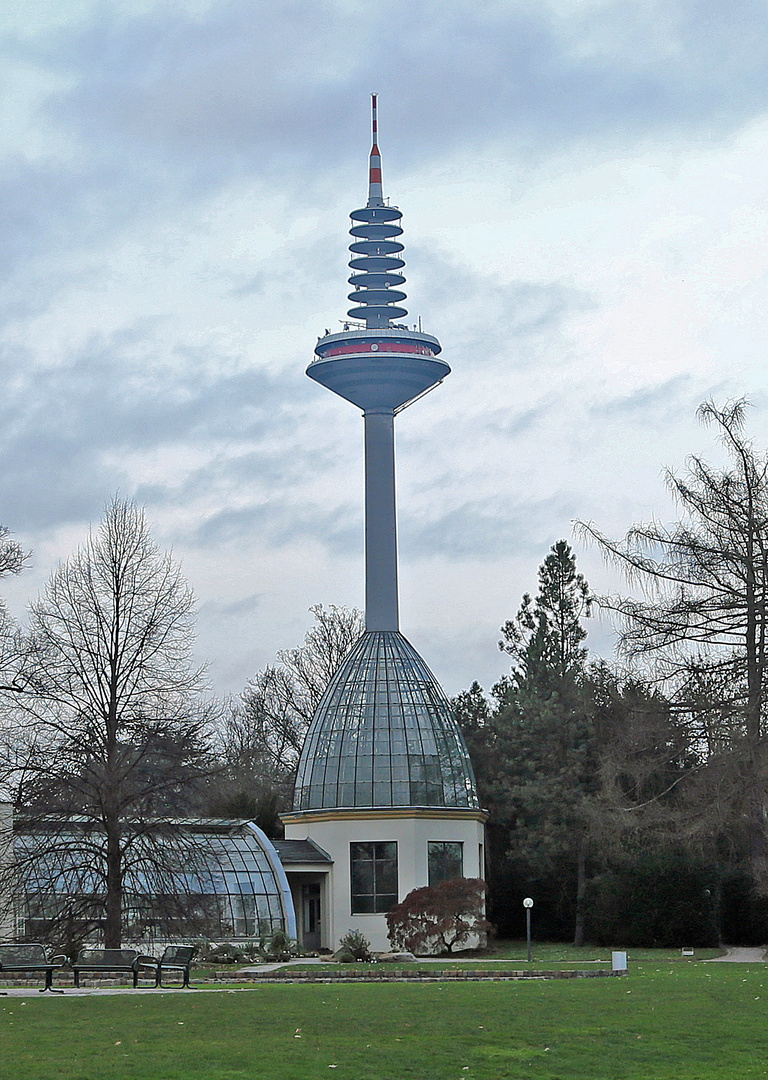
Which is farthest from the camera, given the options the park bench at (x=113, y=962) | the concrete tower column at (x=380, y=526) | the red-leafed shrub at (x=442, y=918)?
the concrete tower column at (x=380, y=526)

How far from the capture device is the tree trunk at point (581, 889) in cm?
5809

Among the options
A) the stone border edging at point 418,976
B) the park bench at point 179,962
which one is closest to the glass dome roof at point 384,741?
the stone border edging at point 418,976

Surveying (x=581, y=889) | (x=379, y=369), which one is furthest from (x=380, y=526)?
(x=581, y=889)

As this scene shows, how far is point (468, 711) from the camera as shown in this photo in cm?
7038

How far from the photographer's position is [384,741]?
58.2 m

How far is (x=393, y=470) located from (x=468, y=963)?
1148 inches

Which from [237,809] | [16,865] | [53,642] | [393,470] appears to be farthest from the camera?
[393,470]

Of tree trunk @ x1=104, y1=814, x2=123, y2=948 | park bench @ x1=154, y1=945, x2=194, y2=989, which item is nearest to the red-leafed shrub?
tree trunk @ x1=104, y1=814, x2=123, y2=948

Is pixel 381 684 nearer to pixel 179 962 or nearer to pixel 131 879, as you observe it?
pixel 131 879

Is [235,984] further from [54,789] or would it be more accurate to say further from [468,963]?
[468,963]

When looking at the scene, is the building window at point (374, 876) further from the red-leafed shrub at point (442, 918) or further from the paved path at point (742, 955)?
the paved path at point (742, 955)

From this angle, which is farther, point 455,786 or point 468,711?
point 468,711

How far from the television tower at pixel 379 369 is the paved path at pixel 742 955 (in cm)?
2032

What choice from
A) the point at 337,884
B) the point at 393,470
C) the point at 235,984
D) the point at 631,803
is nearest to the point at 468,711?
the point at 393,470
